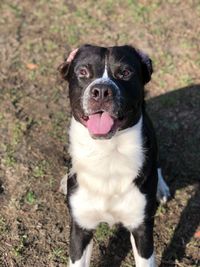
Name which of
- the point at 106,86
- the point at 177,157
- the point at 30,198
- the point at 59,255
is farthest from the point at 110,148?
the point at 177,157

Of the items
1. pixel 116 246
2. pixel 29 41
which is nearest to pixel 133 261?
pixel 116 246

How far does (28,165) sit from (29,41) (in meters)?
2.10

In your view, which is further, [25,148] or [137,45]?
[137,45]

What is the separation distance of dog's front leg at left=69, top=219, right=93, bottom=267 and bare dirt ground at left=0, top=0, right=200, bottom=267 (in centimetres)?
31

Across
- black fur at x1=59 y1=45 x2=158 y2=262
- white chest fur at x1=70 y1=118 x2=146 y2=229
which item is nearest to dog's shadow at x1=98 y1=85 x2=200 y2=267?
black fur at x1=59 y1=45 x2=158 y2=262

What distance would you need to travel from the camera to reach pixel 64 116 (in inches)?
226

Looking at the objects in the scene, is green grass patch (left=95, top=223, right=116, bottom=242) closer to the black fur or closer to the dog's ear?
the black fur

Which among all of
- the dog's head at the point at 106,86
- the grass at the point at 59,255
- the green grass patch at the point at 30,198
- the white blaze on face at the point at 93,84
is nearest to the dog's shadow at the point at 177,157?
the grass at the point at 59,255

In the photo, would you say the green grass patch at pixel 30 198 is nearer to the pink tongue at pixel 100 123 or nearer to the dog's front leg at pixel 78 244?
the dog's front leg at pixel 78 244

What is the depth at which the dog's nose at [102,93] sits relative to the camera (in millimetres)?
3562

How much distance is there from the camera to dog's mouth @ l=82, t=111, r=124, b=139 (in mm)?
3650

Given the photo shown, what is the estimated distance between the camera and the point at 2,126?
568cm

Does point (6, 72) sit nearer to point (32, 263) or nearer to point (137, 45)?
point (137, 45)

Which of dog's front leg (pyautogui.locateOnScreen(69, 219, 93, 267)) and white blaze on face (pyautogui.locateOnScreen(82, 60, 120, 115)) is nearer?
white blaze on face (pyautogui.locateOnScreen(82, 60, 120, 115))
